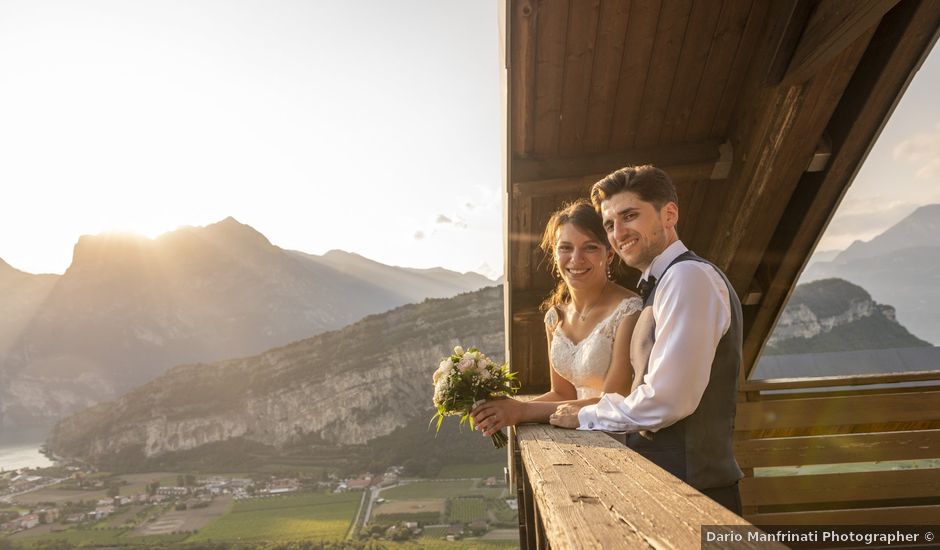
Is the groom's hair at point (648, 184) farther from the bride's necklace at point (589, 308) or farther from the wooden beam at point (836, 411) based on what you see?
the wooden beam at point (836, 411)

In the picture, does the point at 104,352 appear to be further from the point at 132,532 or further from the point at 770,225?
the point at 770,225

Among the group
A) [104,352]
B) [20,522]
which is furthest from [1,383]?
[20,522]

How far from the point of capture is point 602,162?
10.5ft

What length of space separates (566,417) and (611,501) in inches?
38.5

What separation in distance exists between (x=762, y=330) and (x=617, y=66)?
6.68ft

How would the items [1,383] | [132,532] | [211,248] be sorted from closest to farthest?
[132,532] < [1,383] < [211,248]

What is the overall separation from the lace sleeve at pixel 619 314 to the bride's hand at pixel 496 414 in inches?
17.9

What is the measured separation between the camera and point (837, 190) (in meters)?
2.98

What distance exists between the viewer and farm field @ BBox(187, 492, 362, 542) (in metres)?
41.7

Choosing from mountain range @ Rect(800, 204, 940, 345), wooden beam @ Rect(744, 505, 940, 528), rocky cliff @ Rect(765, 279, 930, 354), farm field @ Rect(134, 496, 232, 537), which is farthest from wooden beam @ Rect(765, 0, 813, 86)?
mountain range @ Rect(800, 204, 940, 345)

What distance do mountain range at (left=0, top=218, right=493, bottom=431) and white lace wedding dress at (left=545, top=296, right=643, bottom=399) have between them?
96088 mm

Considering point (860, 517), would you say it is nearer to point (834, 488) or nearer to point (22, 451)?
point (834, 488)

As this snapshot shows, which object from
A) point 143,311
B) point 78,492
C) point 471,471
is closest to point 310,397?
point 78,492

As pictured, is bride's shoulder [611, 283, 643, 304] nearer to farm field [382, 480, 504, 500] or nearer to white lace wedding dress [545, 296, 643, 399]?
white lace wedding dress [545, 296, 643, 399]
